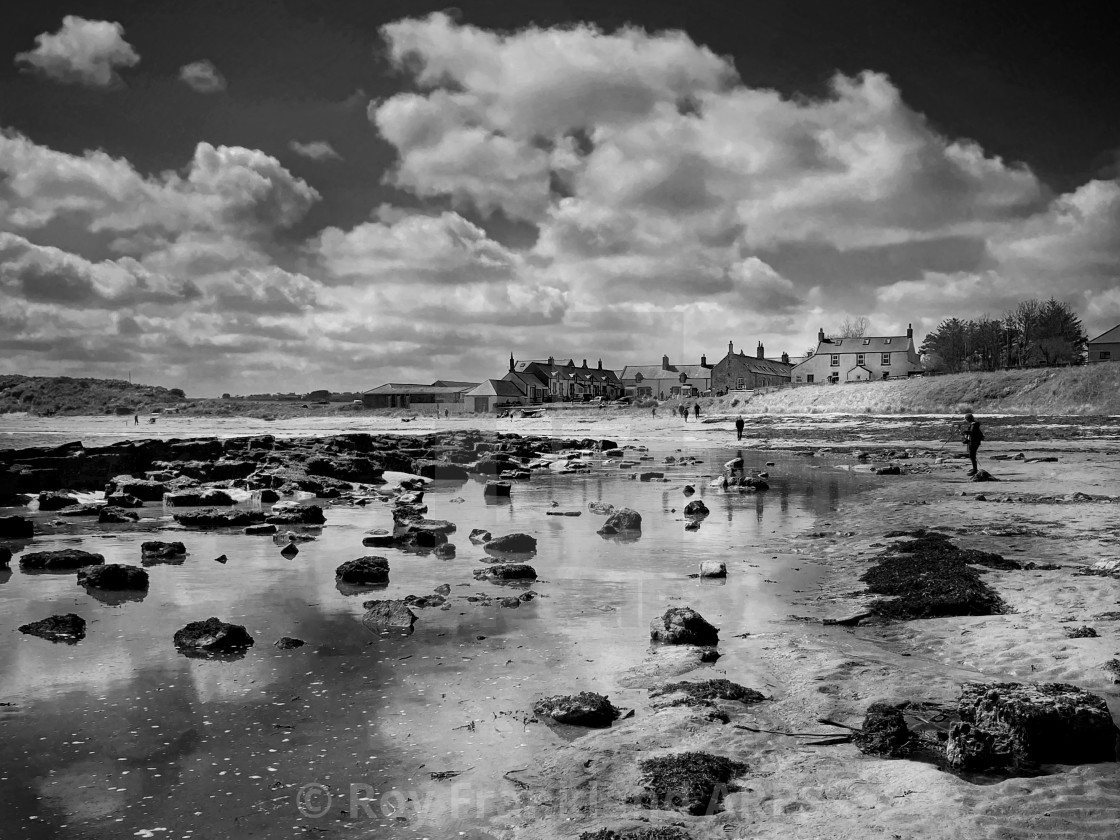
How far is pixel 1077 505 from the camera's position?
50.3ft

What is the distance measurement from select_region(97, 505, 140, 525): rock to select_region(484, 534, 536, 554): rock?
31.2ft

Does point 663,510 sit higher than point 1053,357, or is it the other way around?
point 1053,357

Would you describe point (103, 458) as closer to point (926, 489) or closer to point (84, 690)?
point (84, 690)

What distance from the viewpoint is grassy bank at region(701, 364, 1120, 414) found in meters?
59.5

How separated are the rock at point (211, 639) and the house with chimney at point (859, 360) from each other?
333ft

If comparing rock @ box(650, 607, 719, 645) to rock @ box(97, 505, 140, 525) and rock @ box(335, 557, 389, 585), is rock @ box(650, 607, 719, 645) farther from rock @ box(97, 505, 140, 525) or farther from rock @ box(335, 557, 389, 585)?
rock @ box(97, 505, 140, 525)

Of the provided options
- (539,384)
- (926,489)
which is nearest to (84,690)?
(926,489)

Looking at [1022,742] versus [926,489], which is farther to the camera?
[926,489]

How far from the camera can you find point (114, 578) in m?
10.2

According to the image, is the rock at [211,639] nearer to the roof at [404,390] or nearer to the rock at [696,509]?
the rock at [696,509]

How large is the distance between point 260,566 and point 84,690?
5.38 m

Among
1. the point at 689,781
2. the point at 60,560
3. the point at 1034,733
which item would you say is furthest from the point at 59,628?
the point at 1034,733

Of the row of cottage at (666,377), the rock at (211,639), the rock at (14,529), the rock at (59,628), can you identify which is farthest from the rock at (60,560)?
the row of cottage at (666,377)

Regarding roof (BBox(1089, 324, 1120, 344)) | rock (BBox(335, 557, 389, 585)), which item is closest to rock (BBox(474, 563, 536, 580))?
rock (BBox(335, 557, 389, 585))
